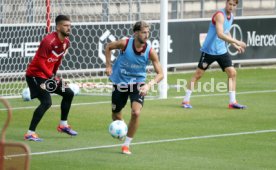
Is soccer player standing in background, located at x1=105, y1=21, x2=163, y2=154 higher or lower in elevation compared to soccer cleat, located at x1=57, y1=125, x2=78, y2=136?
higher

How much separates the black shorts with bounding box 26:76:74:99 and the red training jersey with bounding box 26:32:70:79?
85 millimetres

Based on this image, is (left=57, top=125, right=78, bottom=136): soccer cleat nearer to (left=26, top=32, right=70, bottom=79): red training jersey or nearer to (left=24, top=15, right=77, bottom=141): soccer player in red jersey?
(left=24, top=15, right=77, bottom=141): soccer player in red jersey

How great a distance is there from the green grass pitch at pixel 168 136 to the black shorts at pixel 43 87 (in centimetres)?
70

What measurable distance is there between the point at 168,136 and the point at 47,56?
2.32 m

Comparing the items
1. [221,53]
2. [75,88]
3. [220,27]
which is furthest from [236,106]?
[75,88]

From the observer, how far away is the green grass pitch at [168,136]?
1140 centimetres

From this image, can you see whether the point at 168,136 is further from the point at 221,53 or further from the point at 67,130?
the point at 221,53

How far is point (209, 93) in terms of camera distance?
19734 millimetres

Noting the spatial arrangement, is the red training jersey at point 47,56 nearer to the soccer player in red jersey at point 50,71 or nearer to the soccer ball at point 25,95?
the soccer player in red jersey at point 50,71

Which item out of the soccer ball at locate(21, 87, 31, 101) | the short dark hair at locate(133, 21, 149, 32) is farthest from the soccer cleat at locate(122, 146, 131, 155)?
the soccer ball at locate(21, 87, 31, 101)

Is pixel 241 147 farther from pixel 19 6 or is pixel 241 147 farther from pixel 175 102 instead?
pixel 19 6

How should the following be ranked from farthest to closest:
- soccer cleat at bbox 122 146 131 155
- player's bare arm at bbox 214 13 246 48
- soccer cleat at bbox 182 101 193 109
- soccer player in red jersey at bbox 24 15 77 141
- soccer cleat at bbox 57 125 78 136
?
soccer cleat at bbox 182 101 193 109, player's bare arm at bbox 214 13 246 48, soccer cleat at bbox 57 125 78 136, soccer player in red jersey at bbox 24 15 77 141, soccer cleat at bbox 122 146 131 155

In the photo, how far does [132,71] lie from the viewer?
1268 cm

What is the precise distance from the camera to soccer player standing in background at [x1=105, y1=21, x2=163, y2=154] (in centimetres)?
1223
